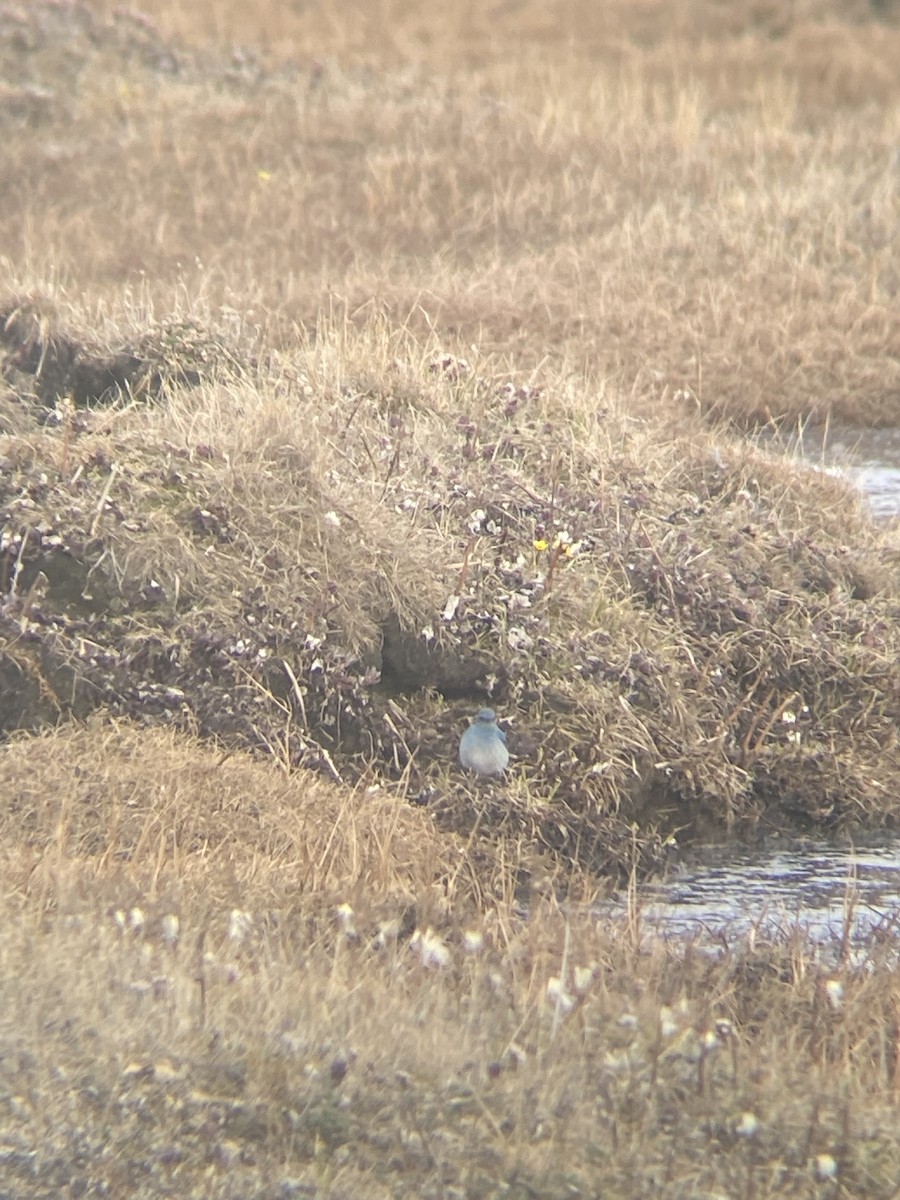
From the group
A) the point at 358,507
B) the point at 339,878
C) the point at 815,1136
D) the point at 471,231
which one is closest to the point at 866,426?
the point at 471,231

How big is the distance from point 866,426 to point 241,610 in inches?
238

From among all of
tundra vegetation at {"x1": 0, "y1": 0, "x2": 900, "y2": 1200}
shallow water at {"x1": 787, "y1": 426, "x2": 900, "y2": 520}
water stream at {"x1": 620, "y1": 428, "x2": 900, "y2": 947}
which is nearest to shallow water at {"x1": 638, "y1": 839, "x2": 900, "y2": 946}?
water stream at {"x1": 620, "y1": 428, "x2": 900, "y2": 947}

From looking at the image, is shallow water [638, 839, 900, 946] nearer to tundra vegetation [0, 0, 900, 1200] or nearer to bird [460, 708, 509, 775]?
tundra vegetation [0, 0, 900, 1200]

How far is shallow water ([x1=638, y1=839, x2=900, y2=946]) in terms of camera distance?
5684 millimetres

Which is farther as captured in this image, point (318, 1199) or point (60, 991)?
point (60, 991)

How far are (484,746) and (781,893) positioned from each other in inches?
39.9

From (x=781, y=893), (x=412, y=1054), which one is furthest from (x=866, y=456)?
(x=412, y=1054)

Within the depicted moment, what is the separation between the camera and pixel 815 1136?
395 centimetres

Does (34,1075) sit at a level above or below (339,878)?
above

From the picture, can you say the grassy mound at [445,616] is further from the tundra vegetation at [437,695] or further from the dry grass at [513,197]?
the dry grass at [513,197]

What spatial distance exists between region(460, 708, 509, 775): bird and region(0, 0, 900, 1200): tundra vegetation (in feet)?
0.55

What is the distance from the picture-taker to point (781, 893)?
248 inches

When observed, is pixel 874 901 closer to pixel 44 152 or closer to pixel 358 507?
pixel 358 507

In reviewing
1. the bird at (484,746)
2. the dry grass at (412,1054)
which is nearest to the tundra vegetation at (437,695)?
the dry grass at (412,1054)
